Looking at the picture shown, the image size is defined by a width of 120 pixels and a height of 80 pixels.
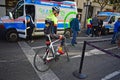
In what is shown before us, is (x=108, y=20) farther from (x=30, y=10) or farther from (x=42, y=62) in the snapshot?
(x=42, y=62)

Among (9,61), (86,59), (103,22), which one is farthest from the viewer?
(103,22)

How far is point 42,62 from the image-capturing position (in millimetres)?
6164

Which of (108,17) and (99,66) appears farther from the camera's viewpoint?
(108,17)

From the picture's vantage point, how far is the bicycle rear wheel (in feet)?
18.7

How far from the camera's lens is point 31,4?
10.5 metres

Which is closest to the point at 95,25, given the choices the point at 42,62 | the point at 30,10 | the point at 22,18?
the point at 30,10

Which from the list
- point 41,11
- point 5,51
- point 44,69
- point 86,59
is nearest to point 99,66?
point 86,59

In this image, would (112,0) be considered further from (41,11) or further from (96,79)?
(96,79)

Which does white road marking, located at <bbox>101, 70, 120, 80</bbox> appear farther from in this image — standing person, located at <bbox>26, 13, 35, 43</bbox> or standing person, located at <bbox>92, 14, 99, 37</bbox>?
standing person, located at <bbox>92, 14, 99, 37</bbox>

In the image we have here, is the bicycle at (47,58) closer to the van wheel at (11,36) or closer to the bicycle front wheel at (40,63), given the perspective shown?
the bicycle front wheel at (40,63)

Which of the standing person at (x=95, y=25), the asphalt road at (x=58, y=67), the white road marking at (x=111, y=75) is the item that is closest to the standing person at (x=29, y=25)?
the asphalt road at (x=58, y=67)

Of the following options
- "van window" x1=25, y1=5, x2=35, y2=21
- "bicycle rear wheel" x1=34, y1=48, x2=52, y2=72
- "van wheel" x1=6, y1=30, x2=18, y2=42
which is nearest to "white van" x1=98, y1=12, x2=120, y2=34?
"van window" x1=25, y1=5, x2=35, y2=21

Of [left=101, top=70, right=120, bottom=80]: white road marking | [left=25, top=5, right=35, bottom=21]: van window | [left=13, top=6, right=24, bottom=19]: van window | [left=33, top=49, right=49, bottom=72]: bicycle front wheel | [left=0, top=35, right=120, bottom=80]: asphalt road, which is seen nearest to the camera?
[left=0, top=35, right=120, bottom=80]: asphalt road

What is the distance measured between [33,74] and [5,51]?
2973mm
